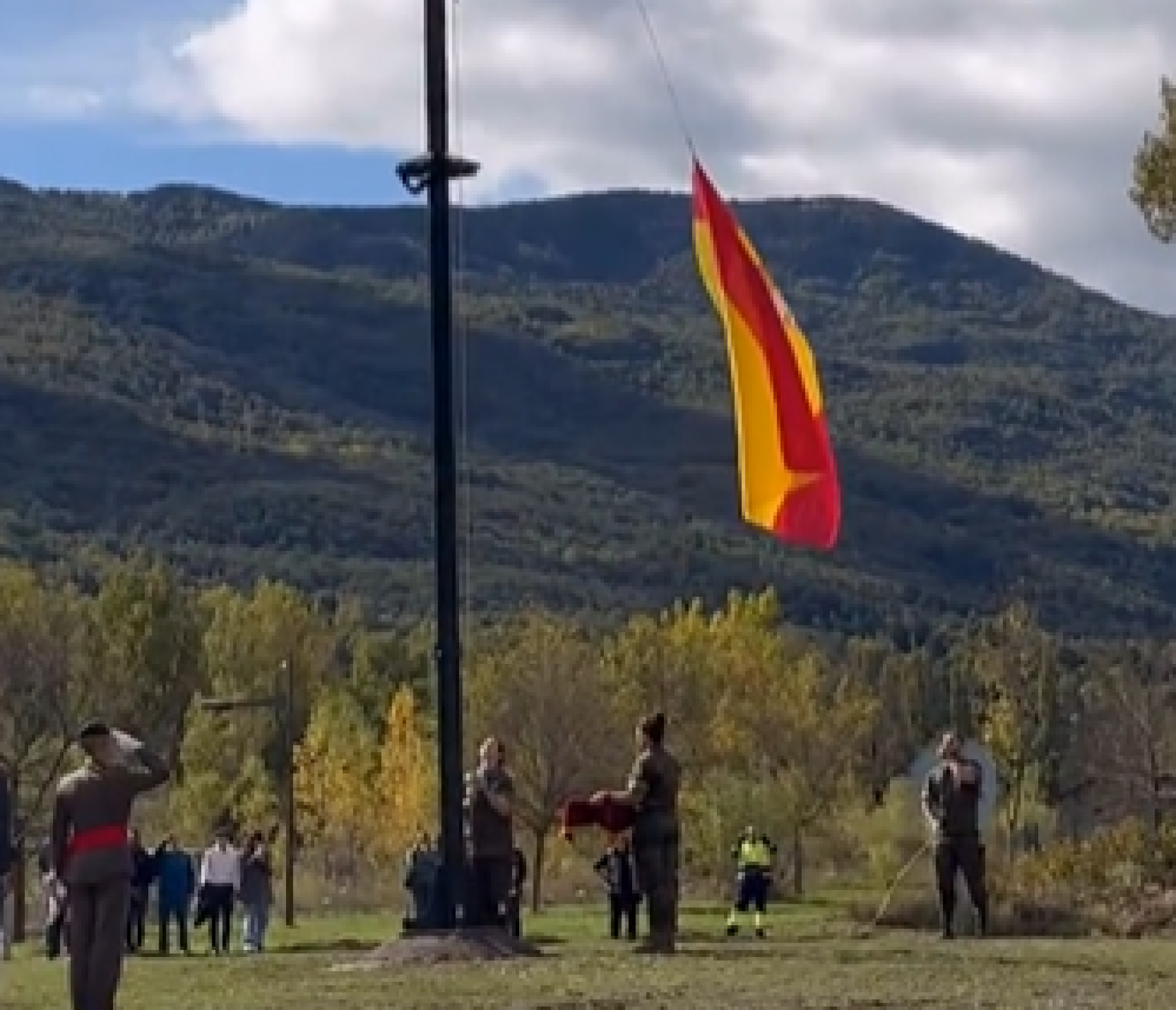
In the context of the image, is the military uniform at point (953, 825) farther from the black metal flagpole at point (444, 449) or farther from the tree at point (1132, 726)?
the tree at point (1132, 726)

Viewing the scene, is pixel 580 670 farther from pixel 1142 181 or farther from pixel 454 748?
pixel 454 748

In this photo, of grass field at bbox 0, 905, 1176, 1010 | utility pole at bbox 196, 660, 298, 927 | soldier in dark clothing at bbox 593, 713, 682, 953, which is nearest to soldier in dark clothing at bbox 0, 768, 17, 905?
grass field at bbox 0, 905, 1176, 1010

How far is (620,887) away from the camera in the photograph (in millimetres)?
29766

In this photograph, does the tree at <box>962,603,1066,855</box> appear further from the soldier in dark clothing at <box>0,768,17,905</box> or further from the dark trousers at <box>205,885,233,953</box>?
the soldier in dark clothing at <box>0,768,17,905</box>

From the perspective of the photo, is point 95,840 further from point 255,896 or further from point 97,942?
point 255,896

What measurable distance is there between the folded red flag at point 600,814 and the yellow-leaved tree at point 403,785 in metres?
54.2

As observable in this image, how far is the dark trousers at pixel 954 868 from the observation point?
80.4 ft

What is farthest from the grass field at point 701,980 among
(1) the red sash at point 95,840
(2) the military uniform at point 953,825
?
(1) the red sash at point 95,840

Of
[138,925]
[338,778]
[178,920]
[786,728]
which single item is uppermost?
[786,728]

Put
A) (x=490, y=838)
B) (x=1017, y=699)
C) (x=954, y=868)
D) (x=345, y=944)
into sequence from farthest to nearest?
(x=1017, y=699) < (x=345, y=944) < (x=954, y=868) < (x=490, y=838)

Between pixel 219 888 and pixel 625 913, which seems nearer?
pixel 625 913

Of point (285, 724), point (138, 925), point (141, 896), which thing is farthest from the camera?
point (285, 724)

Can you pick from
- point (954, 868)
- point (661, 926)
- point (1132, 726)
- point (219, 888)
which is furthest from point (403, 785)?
point (661, 926)

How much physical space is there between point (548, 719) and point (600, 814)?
49.1m
